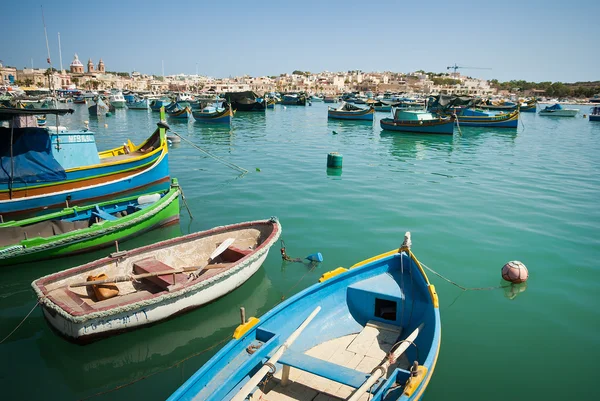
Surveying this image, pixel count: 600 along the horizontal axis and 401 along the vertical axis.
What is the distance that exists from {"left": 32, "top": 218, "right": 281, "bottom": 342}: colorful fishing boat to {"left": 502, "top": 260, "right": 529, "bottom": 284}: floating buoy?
5.74 meters

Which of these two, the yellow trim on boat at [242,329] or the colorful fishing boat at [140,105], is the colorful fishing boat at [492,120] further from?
the colorful fishing boat at [140,105]

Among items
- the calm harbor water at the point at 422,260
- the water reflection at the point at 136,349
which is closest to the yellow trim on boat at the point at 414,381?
the calm harbor water at the point at 422,260

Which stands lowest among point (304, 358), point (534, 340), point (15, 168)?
point (534, 340)

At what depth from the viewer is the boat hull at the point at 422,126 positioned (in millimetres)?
35625

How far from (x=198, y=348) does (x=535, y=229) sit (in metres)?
11.7

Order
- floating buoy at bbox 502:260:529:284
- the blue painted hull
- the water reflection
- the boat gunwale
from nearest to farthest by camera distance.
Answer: the boat gunwale < the water reflection < floating buoy at bbox 502:260:529:284 < the blue painted hull

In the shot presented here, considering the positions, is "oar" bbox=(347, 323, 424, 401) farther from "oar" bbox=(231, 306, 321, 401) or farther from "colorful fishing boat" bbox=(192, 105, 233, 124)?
"colorful fishing boat" bbox=(192, 105, 233, 124)

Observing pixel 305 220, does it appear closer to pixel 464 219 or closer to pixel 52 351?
pixel 464 219

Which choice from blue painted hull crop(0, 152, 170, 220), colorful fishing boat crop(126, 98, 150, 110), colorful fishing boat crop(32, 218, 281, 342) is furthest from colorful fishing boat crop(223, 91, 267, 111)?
colorful fishing boat crop(32, 218, 281, 342)

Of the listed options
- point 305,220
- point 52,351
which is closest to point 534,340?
point 305,220

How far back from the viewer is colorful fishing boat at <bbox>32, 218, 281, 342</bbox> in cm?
631

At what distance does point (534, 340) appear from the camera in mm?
7371

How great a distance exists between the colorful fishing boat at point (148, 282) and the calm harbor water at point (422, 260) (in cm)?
55

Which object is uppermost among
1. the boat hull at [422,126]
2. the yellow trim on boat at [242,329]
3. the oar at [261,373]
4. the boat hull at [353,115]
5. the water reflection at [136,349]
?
the boat hull at [353,115]
